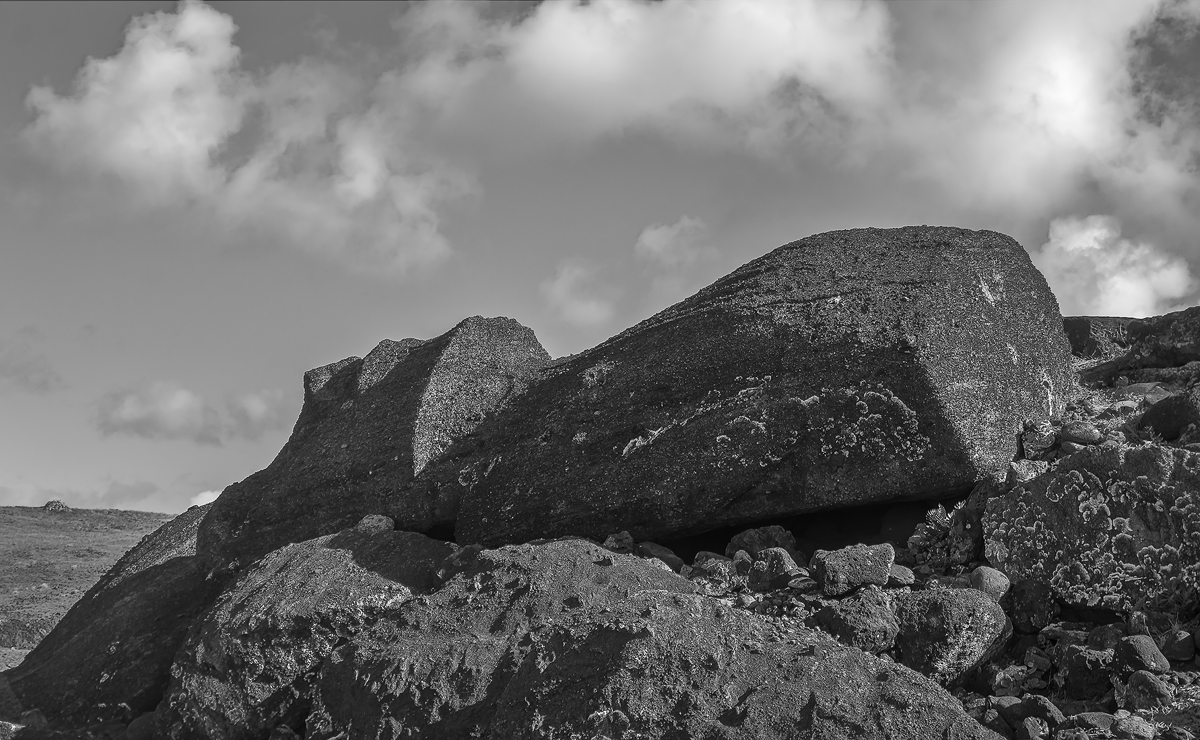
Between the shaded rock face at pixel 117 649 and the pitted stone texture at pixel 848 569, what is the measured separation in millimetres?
4761

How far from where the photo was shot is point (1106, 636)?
5129 mm

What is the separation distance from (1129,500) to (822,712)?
2.35 m

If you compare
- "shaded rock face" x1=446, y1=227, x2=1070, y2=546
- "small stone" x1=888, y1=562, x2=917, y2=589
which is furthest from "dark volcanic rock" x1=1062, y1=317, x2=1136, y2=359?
"small stone" x1=888, y1=562, x2=917, y2=589

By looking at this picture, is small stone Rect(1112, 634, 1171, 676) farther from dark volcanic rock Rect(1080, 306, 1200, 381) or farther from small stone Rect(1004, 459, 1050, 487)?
dark volcanic rock Rect(1080, 306, 1200, 381)

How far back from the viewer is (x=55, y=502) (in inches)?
1179

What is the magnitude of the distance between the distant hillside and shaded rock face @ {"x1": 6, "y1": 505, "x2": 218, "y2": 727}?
179 centimetres

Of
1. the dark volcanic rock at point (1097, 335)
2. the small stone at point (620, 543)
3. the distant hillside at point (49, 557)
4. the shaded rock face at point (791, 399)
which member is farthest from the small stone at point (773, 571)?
the distant hillside at point (49, 557)

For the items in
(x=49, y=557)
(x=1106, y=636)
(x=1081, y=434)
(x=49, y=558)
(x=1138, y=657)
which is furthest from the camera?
(x=49, y=557)

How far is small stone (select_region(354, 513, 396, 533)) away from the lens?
747 centimetres

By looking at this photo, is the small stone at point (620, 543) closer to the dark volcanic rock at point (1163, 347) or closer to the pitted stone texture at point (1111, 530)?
the pitted stone texture at point (1111, 530)

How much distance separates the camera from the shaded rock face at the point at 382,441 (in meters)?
8.09

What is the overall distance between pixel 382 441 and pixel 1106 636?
5.21 metres

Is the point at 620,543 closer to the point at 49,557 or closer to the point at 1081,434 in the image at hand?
the point at 1081,434

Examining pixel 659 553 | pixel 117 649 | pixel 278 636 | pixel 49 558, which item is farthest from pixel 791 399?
pixel 49 558
